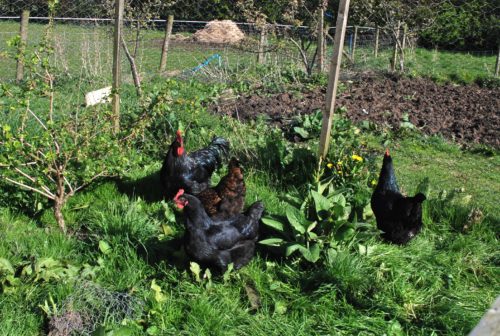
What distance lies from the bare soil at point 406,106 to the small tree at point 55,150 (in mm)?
3537

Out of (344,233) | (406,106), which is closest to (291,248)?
(344,233)

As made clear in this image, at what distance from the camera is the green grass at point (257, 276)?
3.41 metres

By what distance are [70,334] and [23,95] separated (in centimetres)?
204

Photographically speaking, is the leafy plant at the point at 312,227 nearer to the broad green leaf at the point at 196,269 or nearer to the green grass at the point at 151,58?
the broad green leaf at the point at 196,269

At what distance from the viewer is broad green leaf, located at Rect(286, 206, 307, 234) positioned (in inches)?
155

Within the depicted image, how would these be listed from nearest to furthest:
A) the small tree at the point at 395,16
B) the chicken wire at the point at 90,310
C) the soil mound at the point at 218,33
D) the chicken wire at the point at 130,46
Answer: the chicken wire at the point at 90,310
the chicken wire at the point at 130,46
the small tree at the point at 395,16
the soil mound at the point at 218,33

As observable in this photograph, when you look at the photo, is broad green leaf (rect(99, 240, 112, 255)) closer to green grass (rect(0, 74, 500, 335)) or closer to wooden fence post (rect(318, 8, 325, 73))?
green grass (rect(0, 74, 500, 335))

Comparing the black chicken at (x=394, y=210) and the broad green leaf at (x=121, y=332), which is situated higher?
the black chicken at (x=394, y=210)

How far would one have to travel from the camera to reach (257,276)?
12.6 feet

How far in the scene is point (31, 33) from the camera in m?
14.2

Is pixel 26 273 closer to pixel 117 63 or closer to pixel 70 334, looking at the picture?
pixel 70 334

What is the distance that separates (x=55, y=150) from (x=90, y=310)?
1626 millimetres

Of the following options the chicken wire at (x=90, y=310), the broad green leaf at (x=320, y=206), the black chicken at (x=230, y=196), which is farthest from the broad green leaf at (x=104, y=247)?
the broad green leaf at (x=320, y=206)

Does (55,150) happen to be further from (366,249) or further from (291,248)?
(366,249)
